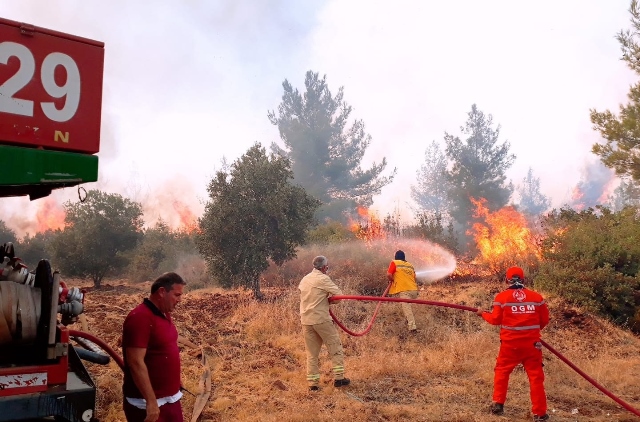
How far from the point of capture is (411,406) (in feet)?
22.2

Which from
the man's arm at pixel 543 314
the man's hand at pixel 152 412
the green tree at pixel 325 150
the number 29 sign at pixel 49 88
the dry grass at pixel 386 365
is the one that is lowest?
the dry grass at pixel 386 365

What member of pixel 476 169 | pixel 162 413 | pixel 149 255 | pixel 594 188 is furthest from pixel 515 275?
pixel 594 188

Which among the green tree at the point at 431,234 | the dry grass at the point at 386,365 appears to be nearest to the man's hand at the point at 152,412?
the dry grass at the point at 386,365

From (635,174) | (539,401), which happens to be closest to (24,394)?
(539,401)

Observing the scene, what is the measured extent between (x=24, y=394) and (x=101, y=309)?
9.46 metres

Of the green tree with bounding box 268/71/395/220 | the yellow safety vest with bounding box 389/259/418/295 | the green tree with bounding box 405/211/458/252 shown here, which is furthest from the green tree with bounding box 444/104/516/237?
the yellow safety vest with bounding box 389/259/418/295

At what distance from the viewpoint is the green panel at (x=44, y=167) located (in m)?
3.04

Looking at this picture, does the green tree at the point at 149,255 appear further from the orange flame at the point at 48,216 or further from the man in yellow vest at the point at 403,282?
the man in yellow vest at the point at 403,282

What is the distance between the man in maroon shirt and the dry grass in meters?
Answer: 2.64

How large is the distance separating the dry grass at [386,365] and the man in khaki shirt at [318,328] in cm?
26

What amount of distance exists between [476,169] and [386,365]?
36099 mm

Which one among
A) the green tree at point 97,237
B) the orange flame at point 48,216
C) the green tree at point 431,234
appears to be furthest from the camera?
the orange flame at point 48,216

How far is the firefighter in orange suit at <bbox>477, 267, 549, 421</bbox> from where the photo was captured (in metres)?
6.41

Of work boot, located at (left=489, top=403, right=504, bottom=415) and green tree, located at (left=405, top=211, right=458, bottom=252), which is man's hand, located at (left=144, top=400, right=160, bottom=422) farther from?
green tree, located at (left=405, top=211, right=458, bottom=252)
